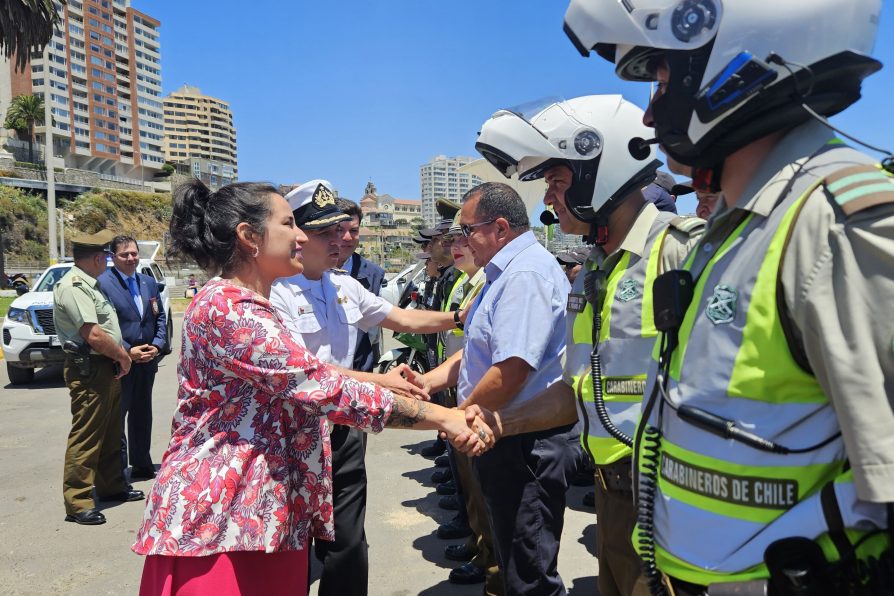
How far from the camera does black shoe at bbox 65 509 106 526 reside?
5.43 m

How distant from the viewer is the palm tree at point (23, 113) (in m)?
90.9

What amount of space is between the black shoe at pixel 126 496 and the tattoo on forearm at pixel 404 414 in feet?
14.9

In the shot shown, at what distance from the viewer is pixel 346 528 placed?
3447 millimetres

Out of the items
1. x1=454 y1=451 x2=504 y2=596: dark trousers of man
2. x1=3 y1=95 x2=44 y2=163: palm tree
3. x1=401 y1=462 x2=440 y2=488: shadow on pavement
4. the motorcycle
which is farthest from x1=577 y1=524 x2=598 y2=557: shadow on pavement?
x1=3 y1=95 x2=44 y2=163: palm tree

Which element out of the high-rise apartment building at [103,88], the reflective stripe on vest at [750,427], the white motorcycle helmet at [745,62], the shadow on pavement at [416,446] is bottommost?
the shadow on pavement at [416,446]

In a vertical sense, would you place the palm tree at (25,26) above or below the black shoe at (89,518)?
above

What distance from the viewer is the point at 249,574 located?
2430 mm

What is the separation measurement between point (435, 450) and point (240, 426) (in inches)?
211

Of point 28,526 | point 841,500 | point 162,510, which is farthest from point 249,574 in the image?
point 28,526

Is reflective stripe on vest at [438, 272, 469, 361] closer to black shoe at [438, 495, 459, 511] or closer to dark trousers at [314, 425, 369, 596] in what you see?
black shoe at [438, 495, 459, 511]

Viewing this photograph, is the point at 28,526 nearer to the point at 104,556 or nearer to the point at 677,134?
the point at 104,556

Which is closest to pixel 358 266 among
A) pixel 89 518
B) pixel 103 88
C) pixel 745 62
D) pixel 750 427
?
pixel 89 518

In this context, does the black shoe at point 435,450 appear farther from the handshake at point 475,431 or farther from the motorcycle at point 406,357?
the handshake at point 475,431

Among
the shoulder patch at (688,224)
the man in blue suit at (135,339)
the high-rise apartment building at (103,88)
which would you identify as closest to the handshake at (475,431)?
the shoulder patch at (688,224)
